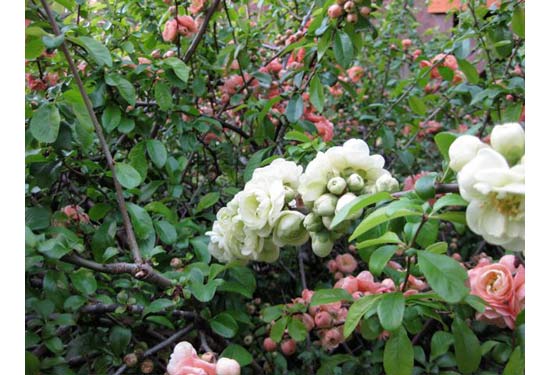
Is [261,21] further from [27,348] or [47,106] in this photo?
[27,348]

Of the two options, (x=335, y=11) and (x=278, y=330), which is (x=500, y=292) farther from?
(x=335, y=11)

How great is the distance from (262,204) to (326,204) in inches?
4.4

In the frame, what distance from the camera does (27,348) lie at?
761 mm

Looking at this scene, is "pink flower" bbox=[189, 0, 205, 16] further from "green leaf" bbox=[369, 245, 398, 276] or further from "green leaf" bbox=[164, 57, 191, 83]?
"green leaf" bbox=[369, 245, 398, 276]

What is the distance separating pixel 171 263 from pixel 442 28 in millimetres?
4018

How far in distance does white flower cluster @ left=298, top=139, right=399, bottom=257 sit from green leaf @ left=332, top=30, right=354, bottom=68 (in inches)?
22.7

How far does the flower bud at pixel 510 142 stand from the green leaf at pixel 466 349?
412 millimetres

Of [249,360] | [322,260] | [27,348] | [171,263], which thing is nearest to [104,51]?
[171,263]

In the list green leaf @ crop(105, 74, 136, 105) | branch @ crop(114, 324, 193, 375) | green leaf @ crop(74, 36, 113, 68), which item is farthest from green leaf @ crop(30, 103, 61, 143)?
branch @ crop(114, 324, 193, 375)

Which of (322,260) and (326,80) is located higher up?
(326,80)

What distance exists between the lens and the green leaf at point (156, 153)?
43.3 inches

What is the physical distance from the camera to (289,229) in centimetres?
71

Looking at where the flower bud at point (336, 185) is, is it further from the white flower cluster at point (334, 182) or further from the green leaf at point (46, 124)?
the green leaf at point (46, 124)

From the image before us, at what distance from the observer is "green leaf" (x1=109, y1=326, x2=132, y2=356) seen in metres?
0.88
